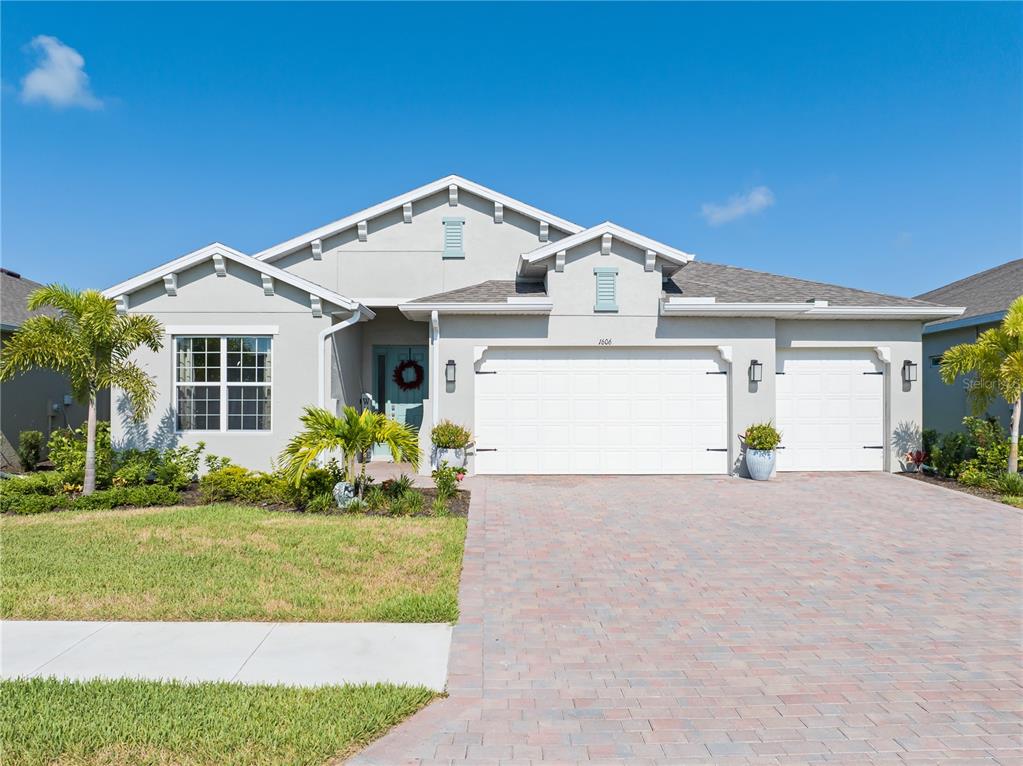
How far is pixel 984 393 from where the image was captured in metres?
11.9

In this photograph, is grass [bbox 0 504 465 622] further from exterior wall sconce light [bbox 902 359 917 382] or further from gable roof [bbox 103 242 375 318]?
exterior wall sconce light [bbox 902 359 917 382]

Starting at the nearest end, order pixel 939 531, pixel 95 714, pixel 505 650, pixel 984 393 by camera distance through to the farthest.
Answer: pixel 95 714
pixel 505 650
pixel 939 531
pixel 984 393

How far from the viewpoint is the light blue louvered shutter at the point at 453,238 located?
1508 centimetres

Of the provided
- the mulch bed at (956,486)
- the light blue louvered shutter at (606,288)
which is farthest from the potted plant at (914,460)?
the light blue louvered shutter at (606,288)

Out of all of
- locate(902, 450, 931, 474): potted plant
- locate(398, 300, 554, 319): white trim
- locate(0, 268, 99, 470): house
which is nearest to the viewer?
locate(398, 300, 554, 319): white trim

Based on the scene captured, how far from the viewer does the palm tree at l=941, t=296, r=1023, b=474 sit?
11.2 meters

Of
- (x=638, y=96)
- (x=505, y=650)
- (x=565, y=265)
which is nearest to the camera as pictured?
(x=505, y=650)

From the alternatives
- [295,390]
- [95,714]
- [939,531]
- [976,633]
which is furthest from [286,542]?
[939,531]

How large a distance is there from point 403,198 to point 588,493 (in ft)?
28.3

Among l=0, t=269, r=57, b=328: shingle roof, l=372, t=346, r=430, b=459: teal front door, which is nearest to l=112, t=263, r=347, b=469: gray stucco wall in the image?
l=372, t=346, r=430, b=459: teal front door

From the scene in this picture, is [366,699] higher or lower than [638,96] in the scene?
lower

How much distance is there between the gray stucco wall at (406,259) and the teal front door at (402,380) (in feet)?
5.02

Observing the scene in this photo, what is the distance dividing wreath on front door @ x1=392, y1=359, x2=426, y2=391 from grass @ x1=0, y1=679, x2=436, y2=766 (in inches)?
459

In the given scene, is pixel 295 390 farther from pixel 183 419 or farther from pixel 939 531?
pixel 939 531
